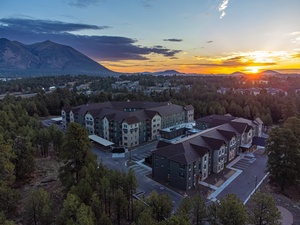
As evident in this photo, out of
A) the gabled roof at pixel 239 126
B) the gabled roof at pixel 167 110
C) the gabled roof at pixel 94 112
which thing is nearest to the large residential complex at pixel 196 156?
the gabled roof at pixel 239 126

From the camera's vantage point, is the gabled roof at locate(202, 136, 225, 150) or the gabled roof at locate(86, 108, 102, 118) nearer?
the gabled roof at locate(202, 136, 225, 150)

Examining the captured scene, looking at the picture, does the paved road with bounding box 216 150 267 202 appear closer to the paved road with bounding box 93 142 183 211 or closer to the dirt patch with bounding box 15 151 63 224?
the paved road with bounding box 93 142 183 211

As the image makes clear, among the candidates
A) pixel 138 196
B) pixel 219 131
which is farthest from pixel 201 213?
pixel 219 131

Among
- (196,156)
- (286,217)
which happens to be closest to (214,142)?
(196,156)

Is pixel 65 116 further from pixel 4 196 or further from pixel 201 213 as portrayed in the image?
pixel 201 213

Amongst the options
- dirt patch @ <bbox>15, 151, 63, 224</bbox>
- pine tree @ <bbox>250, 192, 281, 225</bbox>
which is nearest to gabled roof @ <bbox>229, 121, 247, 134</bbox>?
pine tree @ <bbox>250, 192, 281, 225</bbox>

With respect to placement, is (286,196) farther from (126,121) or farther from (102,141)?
(102,141)
